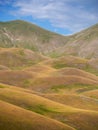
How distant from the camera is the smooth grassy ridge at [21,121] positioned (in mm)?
53719

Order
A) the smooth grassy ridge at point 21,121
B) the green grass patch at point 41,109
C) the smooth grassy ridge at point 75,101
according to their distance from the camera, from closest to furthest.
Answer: the smooth grassy ridge at point 21,121
the green grass patch at point 41,109
the smooth grassy ridge at point 75,101

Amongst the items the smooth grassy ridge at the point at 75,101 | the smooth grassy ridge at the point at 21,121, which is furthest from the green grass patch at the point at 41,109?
the smooth grassy ridge at the point at 75,101

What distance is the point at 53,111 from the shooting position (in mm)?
72500

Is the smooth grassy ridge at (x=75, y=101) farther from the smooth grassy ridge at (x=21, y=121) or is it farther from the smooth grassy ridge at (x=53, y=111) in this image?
the smooth grassy ridge at (x=21, y=121)

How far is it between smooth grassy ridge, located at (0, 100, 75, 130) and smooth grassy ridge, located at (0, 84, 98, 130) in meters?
6.90

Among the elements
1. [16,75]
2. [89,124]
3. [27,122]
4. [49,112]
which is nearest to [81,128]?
[89,124]

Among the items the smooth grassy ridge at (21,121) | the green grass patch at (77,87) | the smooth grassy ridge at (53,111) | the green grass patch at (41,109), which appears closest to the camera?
the smooth grassy ridge at (21,121)

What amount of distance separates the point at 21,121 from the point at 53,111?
17.8m

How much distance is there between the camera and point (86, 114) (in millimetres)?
72500

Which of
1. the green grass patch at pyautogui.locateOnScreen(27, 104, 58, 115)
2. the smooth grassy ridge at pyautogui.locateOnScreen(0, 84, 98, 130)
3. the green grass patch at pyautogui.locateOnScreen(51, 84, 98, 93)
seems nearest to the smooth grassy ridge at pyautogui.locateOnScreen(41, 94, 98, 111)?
the smooth grassy ridge at pyautogui.locateOnScreen(0, 84, 98, 130)

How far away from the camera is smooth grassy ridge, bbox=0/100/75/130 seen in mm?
53719

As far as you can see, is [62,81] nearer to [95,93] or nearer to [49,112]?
[95,93]

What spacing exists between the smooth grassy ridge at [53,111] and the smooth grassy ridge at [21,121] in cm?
690

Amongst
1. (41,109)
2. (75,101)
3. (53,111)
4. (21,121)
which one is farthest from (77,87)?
(21,121)
